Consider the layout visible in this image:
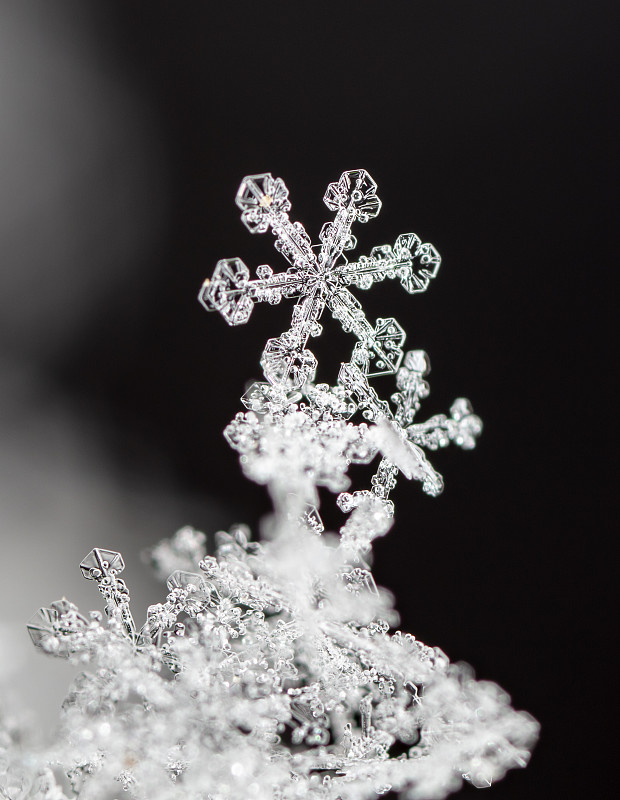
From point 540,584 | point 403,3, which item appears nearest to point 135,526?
point 540,584

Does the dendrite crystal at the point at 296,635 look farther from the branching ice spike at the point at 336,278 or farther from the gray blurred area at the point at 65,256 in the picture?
the gray blurred area at the point at 65,256

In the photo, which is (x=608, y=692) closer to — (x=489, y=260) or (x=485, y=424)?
(x=485, y=424)

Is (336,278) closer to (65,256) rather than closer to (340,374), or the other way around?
(340,374)

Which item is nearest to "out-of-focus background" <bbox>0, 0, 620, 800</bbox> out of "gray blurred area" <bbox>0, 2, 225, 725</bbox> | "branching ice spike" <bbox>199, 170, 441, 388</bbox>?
"gray blurred area" <bbox>0, 2, 225, 725</bbox>

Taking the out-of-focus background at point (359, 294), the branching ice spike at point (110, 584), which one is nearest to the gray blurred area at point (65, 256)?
the out-of-focus background at point (359, 294)

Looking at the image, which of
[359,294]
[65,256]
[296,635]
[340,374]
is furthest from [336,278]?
[65,256]

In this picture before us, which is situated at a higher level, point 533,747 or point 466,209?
point 466,209

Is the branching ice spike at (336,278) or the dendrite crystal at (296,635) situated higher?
the branching ice spike at (336,278)

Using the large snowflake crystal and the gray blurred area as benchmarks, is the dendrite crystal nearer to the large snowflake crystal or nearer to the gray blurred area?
the large snowflake crystal
